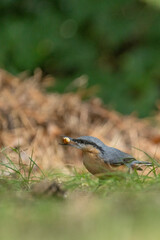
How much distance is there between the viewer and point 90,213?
6.61 feet

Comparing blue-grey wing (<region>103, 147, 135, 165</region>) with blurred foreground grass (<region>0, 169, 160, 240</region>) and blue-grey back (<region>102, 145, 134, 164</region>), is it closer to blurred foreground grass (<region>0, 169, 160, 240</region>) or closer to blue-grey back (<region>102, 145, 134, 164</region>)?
blue-grey back (<region>102, 145, 134, 164</region>)

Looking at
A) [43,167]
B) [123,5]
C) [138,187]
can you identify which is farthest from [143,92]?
[138,187]

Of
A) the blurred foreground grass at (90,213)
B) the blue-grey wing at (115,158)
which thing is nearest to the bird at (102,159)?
the blue-grey wing at (115,158)

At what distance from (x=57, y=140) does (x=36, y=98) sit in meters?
0.77

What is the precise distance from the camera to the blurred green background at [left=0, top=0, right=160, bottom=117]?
7133 mm

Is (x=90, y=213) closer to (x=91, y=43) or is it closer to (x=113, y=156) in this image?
(x=113, y=156)

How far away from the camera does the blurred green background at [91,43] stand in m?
7.13

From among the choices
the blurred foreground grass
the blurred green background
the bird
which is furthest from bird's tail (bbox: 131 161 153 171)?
the blurred green background

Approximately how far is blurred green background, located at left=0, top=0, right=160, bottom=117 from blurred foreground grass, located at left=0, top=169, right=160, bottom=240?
4.55 meters

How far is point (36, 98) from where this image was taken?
5.50m

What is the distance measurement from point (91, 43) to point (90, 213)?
591 centimetres

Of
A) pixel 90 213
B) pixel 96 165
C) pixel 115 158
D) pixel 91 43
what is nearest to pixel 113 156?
pixel 115 158

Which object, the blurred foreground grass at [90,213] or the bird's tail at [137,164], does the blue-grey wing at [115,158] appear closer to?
the bird's tail at [137,164]

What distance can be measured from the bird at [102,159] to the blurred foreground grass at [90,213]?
1.02 feet
